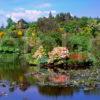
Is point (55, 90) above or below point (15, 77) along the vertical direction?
below

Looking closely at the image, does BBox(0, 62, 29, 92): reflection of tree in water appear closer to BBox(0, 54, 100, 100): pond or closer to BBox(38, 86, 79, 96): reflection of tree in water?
BBox(0, 54, 100, 100): pond

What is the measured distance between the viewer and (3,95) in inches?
984

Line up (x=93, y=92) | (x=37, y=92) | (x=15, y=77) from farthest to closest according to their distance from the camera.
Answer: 1. (x=15, y=77)
2. (x=37, y=92)
3. (x=93, y=92)

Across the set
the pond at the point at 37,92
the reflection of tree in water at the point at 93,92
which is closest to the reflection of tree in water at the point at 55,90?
the pond at the point at 37,92

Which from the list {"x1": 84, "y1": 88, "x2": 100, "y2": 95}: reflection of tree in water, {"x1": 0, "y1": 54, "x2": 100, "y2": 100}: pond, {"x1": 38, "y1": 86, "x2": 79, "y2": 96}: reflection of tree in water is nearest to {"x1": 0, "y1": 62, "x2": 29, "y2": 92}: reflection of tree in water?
{"x1": 0, "y1": 54, "x2": 100, "y2": 100}: pond

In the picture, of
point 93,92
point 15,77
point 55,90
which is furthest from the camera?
point 15,77

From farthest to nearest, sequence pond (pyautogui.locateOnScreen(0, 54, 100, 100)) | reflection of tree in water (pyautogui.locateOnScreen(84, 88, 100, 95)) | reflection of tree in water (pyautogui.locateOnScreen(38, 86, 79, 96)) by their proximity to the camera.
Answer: reflection of tree in water (pyautogui.locateOnScreen(38, 86, 79, 96)), reflection of tree in water (pyautogui.locateOnScreen(84, 88, 100, 95)), pond (pyautogui.locateOnScreen(0, 54, 100, 100))

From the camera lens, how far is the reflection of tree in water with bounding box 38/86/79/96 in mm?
25630

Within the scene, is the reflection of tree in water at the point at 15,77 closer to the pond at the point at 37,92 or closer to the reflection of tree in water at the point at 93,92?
the pond at the point at 37,92

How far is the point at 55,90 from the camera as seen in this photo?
26.5 metres

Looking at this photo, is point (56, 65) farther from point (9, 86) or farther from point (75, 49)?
point (9, 86)

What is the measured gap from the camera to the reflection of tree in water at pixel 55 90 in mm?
25630

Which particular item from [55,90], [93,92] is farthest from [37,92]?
[93,92]

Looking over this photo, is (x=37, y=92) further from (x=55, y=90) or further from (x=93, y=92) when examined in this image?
(x=93, y=92)
